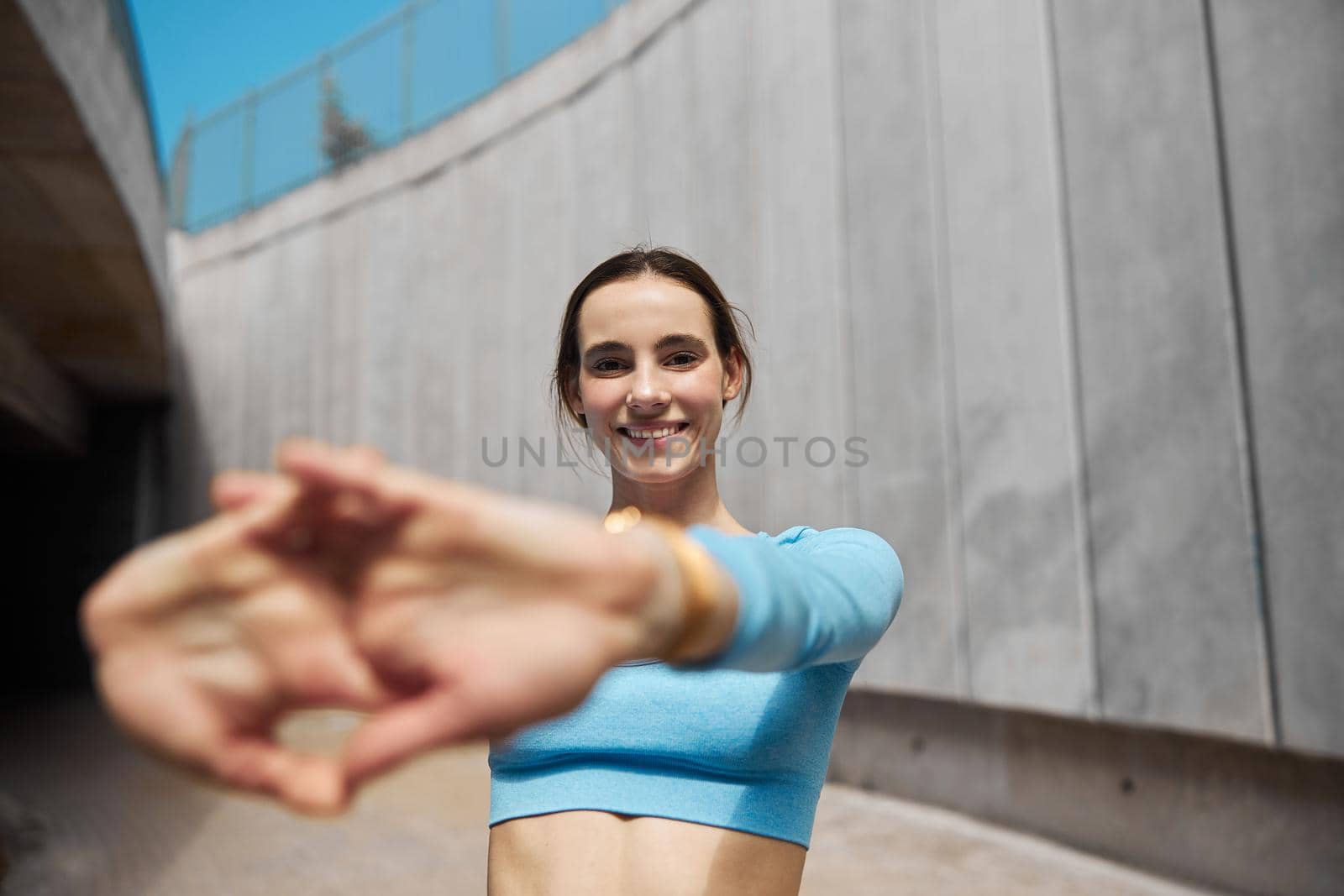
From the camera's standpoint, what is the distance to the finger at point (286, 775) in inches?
21.2

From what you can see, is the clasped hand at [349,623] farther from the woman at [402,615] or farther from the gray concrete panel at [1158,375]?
the gray concrete panel at [1158,375]

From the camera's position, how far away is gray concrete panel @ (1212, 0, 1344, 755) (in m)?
3.36

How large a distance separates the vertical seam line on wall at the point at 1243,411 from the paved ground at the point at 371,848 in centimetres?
105

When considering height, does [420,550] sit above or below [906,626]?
above

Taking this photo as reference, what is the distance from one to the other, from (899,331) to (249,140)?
12182mm

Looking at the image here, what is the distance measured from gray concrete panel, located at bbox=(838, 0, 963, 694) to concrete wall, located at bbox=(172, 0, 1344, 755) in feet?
0.06

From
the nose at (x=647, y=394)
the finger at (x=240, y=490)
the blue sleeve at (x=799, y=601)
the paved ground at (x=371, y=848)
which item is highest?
the nose at (x=647, y=394)

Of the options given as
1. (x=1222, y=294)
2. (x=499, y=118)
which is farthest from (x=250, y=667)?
(x=499, y=118)

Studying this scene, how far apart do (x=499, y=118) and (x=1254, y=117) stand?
25.0ft

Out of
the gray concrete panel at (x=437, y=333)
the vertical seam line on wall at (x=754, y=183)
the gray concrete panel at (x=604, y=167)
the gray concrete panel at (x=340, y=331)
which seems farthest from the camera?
the gray concrete panel at (x=340, y=331)

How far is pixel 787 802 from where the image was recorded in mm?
1260

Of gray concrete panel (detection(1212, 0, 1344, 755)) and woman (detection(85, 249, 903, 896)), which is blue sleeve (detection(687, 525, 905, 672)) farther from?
gray concrete panel (detection(1212, 0, 1344, 755))

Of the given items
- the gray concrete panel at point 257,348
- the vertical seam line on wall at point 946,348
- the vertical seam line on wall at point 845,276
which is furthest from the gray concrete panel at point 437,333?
the vertical seam line on wall at point 946,348

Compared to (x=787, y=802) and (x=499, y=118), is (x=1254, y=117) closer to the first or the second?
(x=787, y=802)
